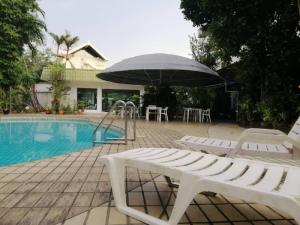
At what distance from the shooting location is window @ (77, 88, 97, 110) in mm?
20484

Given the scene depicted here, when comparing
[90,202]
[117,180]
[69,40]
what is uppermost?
Answer: [69,40]

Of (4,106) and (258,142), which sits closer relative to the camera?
(258,142)

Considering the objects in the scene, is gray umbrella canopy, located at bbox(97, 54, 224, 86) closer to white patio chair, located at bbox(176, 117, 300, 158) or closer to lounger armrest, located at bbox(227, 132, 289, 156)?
white patio chair, located at bbox(176, 117, 300, 158)

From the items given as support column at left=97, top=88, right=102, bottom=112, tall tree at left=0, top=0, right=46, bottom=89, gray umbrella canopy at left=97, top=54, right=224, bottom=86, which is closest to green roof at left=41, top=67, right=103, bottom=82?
support column at left=97, top=88, right=102, bottom=112

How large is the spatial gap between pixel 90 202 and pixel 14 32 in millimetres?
15686

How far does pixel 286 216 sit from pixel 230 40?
26.4ft

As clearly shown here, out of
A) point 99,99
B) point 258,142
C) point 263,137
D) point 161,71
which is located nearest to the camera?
point 263,137

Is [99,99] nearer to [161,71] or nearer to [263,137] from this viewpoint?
[161,71]

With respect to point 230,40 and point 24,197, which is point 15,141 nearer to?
point 24,197

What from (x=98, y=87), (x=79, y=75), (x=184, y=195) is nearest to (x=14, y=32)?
(x=79, y=75)

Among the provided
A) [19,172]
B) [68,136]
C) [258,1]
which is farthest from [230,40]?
[19,172]

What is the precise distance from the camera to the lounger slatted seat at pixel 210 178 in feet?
4.98

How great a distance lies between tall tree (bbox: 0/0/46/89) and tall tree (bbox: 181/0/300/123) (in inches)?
438

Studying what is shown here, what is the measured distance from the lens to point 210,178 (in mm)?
1724
